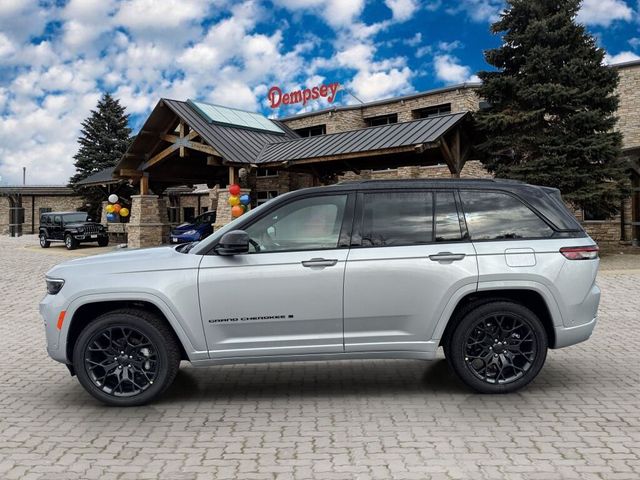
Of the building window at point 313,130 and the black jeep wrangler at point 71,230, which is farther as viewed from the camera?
the building window at point 313,130

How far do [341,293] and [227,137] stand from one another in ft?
69.9

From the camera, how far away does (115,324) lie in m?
5.01

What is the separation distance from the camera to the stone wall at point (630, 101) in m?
26.7

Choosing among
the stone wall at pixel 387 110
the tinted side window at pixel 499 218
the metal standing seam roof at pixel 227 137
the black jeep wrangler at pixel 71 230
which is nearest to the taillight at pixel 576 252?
the tinted side window at pixel 499 218

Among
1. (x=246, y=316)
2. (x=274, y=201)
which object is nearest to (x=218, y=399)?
(x=246, y=316)

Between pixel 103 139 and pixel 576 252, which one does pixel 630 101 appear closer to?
pixel 576 252

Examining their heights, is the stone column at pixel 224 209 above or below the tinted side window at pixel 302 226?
above

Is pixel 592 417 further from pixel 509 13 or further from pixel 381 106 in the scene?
pixel 381 106

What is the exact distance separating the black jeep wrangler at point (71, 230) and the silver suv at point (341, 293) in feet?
86.2

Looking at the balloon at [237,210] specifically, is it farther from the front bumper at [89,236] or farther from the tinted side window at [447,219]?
the tinted side window at [447,219]

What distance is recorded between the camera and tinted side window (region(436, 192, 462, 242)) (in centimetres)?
528

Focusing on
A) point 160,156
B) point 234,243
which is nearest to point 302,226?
point 234,243

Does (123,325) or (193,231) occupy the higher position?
(193,231)

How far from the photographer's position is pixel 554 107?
19.5 metres
